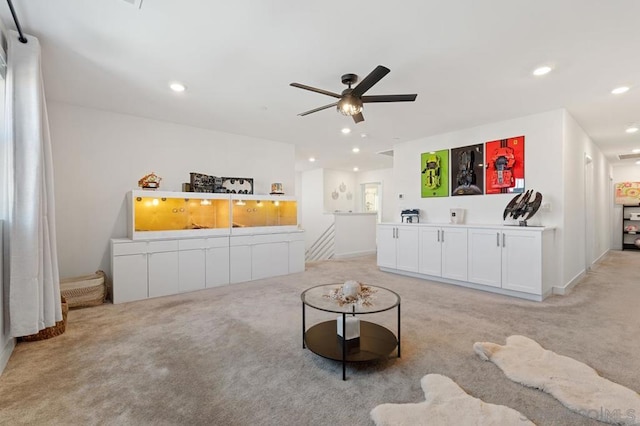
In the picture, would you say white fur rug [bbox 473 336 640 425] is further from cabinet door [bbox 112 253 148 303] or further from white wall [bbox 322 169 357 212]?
white wall [bbox 322 169 357 212]

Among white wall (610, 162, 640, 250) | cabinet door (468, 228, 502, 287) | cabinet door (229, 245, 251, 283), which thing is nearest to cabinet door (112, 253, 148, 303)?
cabinet door (229, 245, 251, 283)

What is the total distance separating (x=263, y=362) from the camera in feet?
7.70

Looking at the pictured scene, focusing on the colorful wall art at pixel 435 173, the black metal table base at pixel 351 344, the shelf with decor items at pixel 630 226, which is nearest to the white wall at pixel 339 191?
the colorful wall art at pixel 435 173

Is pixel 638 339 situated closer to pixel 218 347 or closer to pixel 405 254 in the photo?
pixel 405 254

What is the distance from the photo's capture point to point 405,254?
17.8 ft

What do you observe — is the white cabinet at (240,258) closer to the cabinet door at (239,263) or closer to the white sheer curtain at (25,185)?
the cabinet door at (239,263)

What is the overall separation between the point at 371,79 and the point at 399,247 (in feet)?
12.0

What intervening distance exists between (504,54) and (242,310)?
3840 mm

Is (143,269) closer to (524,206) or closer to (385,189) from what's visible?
(524,206)

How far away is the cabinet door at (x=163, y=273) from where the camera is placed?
412 centimetres

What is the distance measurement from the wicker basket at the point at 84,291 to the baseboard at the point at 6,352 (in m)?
1.02

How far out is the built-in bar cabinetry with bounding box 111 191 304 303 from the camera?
159 inches

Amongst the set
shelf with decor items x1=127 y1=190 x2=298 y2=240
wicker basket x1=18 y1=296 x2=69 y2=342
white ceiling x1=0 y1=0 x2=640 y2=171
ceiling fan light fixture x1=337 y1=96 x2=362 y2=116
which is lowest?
wicker basket x1=18 y1=296 x2=69 y2=342

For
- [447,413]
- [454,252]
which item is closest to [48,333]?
[447,413]
